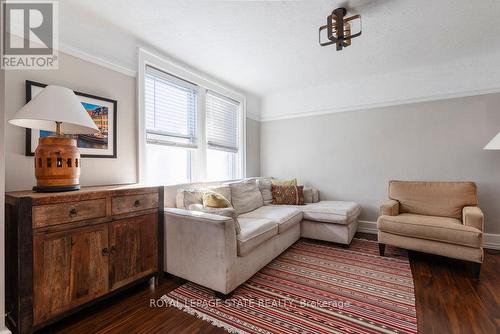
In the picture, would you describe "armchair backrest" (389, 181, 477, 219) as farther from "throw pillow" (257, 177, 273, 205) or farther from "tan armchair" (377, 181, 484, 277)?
"throw pillow" (257, 177, 273, 205)

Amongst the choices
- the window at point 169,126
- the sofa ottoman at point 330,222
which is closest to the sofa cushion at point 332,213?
the sofa ottoman at point 330,222

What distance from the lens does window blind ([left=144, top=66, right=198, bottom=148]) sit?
106 inches

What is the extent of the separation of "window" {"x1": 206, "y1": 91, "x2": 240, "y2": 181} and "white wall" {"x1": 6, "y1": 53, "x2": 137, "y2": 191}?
128cm

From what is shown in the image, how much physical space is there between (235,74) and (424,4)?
7.73 ft

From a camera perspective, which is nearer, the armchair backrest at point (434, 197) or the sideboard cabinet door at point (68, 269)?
the sideboard cabinet door at point (68, 269)

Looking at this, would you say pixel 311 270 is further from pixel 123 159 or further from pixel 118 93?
pixel 118 93

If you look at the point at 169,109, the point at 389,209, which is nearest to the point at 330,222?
the point at 389,209

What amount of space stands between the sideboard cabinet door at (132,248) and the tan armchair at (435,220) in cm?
258

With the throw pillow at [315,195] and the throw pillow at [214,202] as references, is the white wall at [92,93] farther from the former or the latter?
the throw pillow at [315,195]

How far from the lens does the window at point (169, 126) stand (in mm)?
2705

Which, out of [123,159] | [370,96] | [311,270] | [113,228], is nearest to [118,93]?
[123,159]

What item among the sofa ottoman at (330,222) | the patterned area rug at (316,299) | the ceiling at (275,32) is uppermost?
the ceiling at (275,32)

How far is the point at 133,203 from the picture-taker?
196 centimetres

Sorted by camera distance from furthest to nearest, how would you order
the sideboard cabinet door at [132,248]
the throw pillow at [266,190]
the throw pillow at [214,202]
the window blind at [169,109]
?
1. the throw pillow at [266,190]
2. the window blind at [169,109]
3. the throw pillow at [214,202]
4. the sideboard cabinet door at [132,248]
